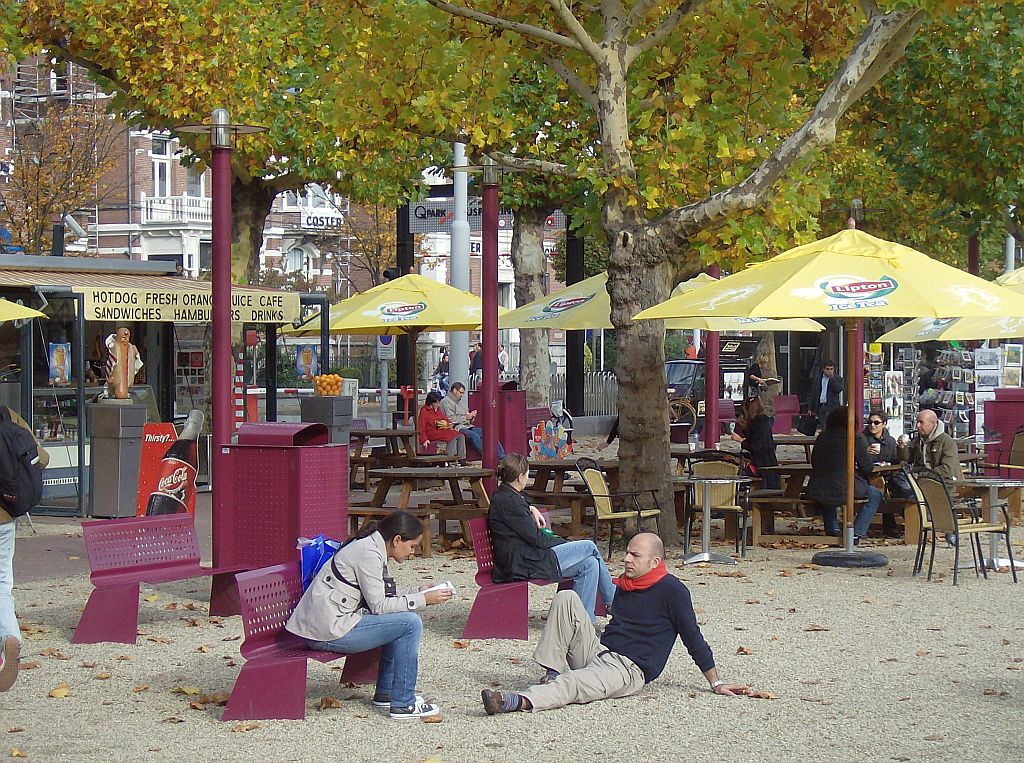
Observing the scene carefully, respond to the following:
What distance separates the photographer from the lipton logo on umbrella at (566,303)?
18672 millimetres

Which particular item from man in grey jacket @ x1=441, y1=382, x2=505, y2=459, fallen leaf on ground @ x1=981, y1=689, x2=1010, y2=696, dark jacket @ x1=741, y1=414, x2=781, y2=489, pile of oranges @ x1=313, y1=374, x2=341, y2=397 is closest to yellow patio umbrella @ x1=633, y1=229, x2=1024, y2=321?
dark jacket @ x1=741, y1=414, x2=781, y2=489

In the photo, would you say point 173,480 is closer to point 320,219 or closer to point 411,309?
point 411,309

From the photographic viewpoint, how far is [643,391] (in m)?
13.7

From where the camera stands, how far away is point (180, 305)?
17.7 meters

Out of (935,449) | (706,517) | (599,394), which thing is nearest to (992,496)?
(935,449)

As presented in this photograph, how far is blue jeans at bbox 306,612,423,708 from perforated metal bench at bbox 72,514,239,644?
7.48 ft

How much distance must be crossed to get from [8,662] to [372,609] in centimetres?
211

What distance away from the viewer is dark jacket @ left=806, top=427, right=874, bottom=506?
13422 millimetres

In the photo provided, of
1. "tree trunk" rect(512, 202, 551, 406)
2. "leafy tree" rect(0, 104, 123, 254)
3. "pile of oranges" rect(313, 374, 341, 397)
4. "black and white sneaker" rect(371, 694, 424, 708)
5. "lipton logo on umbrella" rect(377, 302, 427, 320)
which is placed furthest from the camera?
"leafy tree" rect(0, 104, 123, 254)

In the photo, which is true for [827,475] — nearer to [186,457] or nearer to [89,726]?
[186,457]

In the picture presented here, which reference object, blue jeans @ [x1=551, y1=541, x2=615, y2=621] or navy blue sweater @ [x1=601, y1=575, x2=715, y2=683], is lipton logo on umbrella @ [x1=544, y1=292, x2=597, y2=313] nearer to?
blue jeans @ [x1=551, y1=541, x2=615, y2=621]

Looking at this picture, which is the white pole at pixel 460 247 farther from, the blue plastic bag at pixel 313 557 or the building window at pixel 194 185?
the building window at pixel 194 185

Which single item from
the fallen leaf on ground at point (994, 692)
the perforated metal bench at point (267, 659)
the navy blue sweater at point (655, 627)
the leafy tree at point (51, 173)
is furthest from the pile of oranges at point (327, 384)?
the leafy tree at point (51, 173)

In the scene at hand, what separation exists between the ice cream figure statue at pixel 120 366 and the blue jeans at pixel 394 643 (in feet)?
34.1
